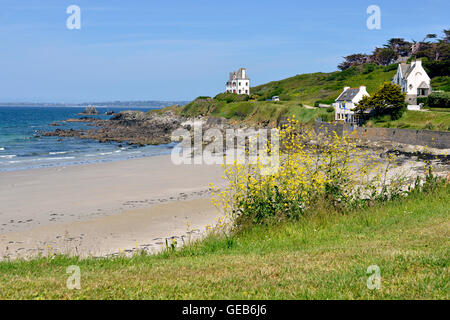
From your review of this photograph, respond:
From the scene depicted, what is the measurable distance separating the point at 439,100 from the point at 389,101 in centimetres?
674

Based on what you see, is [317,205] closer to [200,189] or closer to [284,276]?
[284,276]

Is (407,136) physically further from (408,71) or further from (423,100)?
(408,71)

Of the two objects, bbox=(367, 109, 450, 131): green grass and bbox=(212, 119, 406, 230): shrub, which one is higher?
bbox=(367, 109, 450, 131): green grass

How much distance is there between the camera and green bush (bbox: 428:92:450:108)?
48.3m

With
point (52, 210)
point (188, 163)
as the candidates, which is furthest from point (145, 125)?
point (52, 210)

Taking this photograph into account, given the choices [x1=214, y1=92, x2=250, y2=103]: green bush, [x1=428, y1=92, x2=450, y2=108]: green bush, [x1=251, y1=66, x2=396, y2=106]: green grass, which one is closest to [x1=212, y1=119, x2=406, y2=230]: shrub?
[x1=428, y1=92, x2=450, y2=108]: green bush

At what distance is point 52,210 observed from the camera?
21.5m

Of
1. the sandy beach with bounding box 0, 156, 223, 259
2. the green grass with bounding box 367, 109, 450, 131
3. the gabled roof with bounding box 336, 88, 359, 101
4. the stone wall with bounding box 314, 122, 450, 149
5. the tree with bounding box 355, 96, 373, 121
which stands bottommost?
the sandy beach with bounding box 0, 156, 223, 259

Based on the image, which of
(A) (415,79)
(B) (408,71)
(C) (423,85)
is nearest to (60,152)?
(A) (415,79)

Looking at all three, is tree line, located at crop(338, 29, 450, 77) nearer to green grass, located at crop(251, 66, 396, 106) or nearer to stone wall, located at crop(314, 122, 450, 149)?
green grass, located at crop(251, 66, 396, 106)

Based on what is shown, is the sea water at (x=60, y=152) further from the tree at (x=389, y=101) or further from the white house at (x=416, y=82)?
the white house at (x=416, y=82)

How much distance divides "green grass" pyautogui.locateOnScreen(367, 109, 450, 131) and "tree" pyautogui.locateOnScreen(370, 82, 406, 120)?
0.83m

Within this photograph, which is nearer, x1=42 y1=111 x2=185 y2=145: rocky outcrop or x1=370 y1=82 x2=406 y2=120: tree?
x1=370 y1=82 x2=406 y2=120: tree

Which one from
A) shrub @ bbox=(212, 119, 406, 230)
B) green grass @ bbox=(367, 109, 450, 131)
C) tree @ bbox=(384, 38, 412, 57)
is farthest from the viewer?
tree @ bbox=(384, 38, 412, 57)
